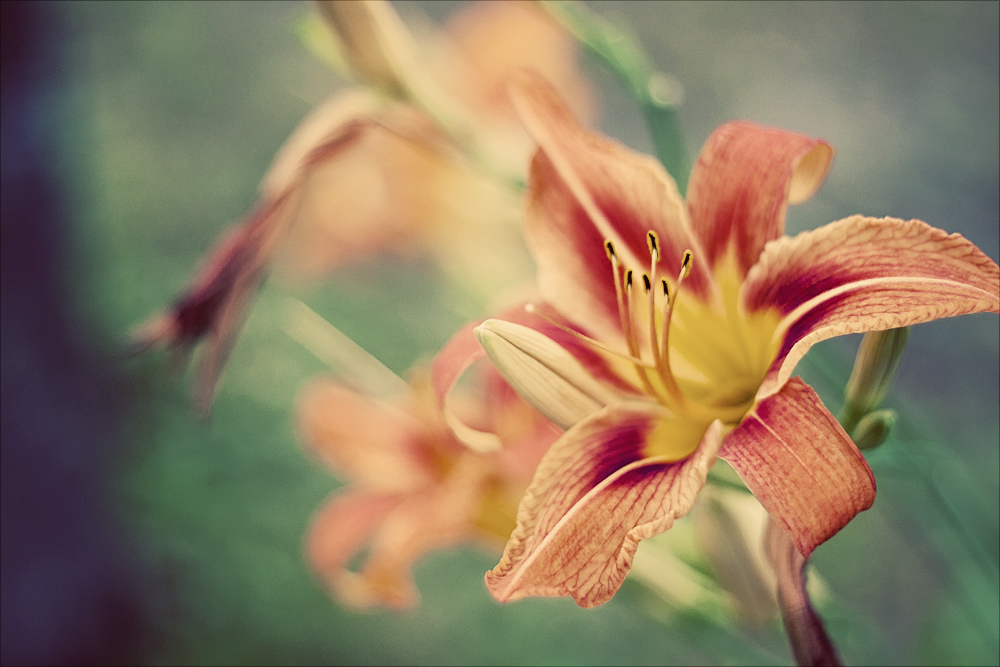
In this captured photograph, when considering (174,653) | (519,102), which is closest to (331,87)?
(174,653)

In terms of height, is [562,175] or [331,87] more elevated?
[562,175]

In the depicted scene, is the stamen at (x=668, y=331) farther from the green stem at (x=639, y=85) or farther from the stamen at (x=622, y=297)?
the green stem at (x=639, y=85)

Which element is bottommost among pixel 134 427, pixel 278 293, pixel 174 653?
pixel 174 653

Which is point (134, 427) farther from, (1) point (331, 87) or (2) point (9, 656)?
(1) point (331, 87)

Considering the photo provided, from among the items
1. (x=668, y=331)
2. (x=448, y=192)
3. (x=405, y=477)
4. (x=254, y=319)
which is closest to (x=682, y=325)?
(x=668, y=331)

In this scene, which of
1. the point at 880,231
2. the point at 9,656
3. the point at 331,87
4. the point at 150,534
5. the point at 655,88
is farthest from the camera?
the point at 331,87

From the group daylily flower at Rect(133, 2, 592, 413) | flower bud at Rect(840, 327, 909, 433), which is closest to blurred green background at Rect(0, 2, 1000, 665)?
daylily flower at Rect(133, 2, 592, 413)

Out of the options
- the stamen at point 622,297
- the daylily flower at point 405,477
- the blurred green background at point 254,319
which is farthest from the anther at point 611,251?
the blurred green background at point 254,319
